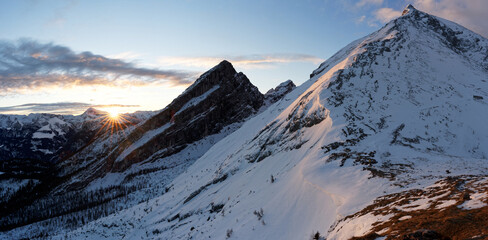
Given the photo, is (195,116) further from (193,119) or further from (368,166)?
(368,166)

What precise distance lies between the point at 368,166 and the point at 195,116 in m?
149

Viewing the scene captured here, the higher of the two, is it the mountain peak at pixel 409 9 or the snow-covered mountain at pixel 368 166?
the mountain peak at pixel 409 9

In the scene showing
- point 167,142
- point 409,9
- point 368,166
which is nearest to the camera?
point 368,166

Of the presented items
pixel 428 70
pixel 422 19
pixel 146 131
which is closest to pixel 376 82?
pixel 428 70

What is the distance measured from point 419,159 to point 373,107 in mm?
12134

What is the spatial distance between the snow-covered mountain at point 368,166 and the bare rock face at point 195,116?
378 ft

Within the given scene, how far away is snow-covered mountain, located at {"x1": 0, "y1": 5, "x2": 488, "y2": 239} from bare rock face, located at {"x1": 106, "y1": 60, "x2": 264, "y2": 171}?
378 ft

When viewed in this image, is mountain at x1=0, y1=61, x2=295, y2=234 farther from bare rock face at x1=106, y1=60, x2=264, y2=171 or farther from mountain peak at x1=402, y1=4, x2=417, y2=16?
mountain peak at x1=402, y1=4, x2=417, y2=16

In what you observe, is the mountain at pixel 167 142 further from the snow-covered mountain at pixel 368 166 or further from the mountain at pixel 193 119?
the snow-covered mountain at pixel 368 166

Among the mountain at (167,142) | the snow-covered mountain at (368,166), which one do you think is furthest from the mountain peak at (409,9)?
the mountain at (167,142)

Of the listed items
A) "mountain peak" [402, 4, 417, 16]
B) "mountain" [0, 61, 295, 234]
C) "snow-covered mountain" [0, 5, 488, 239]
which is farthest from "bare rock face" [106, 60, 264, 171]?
"snow-covered mountain" [0, 5, 488, 239]

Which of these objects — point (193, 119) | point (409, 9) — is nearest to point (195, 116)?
point (193, 119)

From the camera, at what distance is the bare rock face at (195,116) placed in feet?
518

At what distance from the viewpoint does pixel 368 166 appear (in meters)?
19.3
